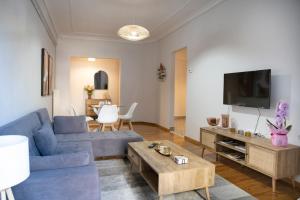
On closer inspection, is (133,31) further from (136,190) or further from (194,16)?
(136,190)

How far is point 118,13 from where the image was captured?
4.86 meters

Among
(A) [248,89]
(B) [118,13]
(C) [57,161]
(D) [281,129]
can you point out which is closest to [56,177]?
(C) [57,161]

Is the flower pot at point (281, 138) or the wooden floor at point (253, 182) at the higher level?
the flower pot at point (281, 138)

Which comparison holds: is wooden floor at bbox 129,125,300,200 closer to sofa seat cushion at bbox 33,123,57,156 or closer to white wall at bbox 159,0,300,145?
white wall at bbox 159,0,300,145

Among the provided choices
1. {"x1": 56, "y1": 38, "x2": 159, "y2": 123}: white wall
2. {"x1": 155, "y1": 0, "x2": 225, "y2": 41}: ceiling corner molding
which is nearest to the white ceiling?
{"x1": 155, "y1": 0, "x2": 225, "y2": 41}: ceiling corner molding

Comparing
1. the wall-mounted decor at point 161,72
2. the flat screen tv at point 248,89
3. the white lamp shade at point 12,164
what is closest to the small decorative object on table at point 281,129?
the flat screen tv at point 248,89

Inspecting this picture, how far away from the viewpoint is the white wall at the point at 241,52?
2.78m

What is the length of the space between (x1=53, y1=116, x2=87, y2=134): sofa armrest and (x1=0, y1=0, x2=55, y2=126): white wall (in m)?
0.53

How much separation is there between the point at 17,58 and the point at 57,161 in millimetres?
1471

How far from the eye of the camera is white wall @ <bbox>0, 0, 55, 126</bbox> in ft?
7.31

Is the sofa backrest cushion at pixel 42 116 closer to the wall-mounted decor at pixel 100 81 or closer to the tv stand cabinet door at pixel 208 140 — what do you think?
the tv stand cabinet door at pixel 208 140

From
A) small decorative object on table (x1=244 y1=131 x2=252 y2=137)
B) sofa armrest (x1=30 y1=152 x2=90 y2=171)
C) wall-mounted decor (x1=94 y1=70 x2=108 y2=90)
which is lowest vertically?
sofa armrest (x1=30 y1=152 x2=90 y2=171)

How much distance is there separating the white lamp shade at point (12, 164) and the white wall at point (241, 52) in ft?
9.77

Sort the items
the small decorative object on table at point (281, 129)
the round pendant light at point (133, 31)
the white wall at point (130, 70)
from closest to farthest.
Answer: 1. the small decorative object on table at point (281, 129)
2. the round pendant light at point (133, 31)
3. the white wall at point (130, 70)
